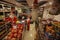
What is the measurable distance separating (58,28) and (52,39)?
0.70 feet

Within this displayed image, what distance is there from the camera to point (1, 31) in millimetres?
2406

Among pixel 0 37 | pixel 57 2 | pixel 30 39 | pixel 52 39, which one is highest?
pixel 57 2

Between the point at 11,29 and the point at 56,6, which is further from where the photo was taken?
the point at 11,29

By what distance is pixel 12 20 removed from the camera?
3.20 meters

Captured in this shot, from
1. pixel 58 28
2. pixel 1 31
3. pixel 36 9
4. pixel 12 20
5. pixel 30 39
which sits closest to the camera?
pixel 58 28

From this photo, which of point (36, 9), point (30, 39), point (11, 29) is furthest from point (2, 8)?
point (11, 29)

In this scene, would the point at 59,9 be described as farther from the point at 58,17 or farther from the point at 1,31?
the point at 1,31

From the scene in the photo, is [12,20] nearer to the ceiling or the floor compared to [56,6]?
nearer to the floor

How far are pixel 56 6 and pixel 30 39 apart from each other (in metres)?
2.80

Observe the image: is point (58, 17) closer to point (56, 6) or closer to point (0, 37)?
point (56, 6)

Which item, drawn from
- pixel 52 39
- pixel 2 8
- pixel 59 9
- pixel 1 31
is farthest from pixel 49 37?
pixel 2 8

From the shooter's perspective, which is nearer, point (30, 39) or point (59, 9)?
point (59, 9)

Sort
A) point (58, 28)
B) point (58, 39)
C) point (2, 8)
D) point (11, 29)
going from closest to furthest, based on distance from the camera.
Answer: point (58, 39) → point (58, 28) → point (11, 29) → point (2, 8)

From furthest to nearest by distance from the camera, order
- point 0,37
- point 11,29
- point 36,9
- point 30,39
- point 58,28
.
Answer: point 36,9 → point 30,39 → point 11,29 → point 0,37 → point 58,28
